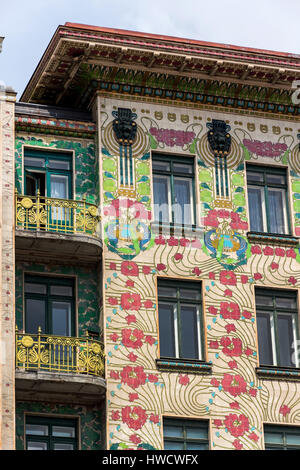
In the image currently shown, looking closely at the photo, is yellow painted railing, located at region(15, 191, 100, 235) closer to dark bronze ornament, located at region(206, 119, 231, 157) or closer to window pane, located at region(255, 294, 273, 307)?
dark bronze ornament, located at region(206, 119, 231, 157)

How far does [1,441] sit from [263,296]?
8.41 metres

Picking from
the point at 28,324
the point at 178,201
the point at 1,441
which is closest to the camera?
the point at 1,441

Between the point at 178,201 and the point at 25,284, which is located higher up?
the point at 178,201

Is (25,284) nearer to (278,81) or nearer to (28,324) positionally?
(28,324)

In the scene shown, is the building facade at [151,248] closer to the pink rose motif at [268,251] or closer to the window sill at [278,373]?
the window sill at [278,373]

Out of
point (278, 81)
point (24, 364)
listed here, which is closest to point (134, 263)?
point (24, 364)

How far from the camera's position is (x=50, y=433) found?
115ft

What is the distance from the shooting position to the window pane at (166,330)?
36.6 metres

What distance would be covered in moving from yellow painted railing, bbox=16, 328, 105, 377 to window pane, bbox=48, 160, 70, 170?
4.75 metres

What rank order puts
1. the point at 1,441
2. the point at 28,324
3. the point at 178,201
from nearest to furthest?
the point at 1,441 → the point at 28,324 → the point at 178,201

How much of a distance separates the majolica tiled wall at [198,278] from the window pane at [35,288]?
162 centimetres

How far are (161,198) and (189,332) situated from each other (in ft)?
12.2

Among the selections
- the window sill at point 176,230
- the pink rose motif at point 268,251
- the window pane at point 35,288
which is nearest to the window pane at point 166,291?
the window sill at point 176,230
